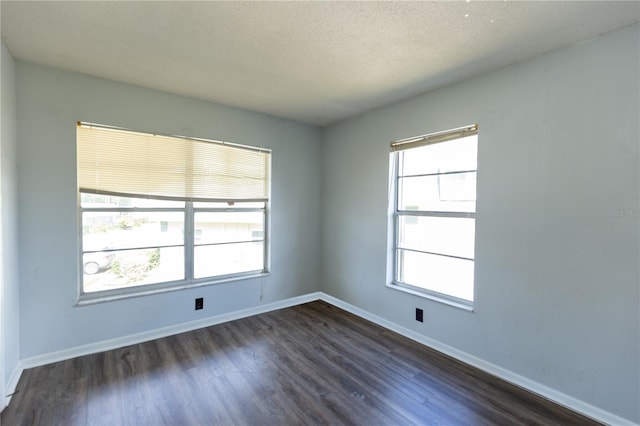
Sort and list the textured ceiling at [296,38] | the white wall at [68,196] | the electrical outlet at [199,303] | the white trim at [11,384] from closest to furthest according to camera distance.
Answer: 1. the textured ceiling at [296,38]
2. the white trim at [11,384]
3. the white wall at [68,196]
4. the electrical outlet at [199,303]

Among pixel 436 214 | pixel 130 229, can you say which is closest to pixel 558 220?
pixel 436 214

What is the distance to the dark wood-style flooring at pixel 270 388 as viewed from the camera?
1901 mm

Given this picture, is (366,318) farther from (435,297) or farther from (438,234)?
(438,234)

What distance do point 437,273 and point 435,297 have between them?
24cm

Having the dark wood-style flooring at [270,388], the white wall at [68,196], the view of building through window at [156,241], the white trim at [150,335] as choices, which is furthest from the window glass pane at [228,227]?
the dark wood-style flooring at [270,388]

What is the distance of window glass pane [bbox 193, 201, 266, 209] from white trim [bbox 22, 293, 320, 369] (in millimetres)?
1268

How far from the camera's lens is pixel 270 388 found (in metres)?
2.20

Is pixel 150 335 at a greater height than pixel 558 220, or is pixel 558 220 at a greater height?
pixel 558 220

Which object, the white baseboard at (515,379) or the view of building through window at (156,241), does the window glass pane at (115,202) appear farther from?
the white baseboard at (515,379)

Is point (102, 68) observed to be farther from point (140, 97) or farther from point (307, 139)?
point (307, 139)

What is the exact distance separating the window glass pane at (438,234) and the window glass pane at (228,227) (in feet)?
5.93

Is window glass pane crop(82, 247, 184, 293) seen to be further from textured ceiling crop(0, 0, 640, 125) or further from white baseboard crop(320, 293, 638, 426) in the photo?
white baseboard crop(320, 293, 638, 426)

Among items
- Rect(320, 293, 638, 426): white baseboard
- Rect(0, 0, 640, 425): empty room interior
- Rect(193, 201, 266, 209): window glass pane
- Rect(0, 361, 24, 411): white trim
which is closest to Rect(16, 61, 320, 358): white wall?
Rect(0, 0, 640, 425): empty room interior

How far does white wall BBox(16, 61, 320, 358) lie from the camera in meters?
2.39
